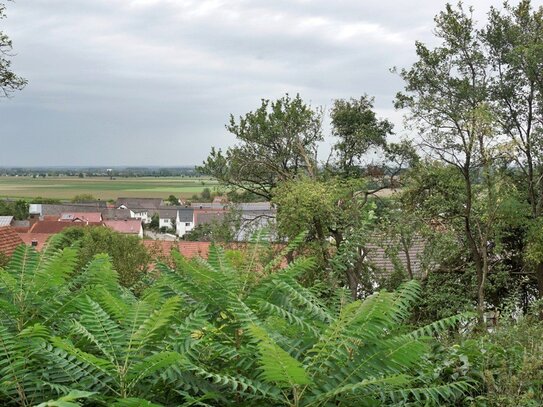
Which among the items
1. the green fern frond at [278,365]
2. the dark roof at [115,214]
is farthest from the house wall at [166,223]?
the green fern frond at [278,365]

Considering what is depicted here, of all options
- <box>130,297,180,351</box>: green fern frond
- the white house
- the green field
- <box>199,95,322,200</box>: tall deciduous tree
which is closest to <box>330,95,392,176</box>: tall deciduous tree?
<box>199,95,322,200</box>: tall deciduous tree

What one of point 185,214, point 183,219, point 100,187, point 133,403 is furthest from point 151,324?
point 100,187

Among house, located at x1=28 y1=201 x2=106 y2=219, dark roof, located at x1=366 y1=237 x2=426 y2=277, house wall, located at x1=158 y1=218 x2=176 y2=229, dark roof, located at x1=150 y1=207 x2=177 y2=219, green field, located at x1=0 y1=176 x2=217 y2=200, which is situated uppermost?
green field, located at x1=0 y1=176 x2=217 y2=200

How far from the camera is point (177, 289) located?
2.19 m

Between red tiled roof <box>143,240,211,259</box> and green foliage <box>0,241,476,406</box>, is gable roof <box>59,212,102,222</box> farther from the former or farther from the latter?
green foliage <box>0,241,476,406</box>

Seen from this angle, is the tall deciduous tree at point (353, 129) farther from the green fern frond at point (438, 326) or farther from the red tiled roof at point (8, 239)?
the green fern frond at point (438, 326)

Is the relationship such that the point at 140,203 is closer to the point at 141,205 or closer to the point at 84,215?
the point at 141,205

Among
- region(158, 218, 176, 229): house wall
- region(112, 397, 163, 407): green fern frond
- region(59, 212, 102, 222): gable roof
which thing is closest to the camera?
region(112, 397, 163, 407): green fern frond

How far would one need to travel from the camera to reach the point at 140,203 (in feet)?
263

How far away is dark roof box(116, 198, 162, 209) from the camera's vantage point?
258 ft

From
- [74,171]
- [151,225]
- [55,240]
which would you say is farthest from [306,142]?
[74,171]

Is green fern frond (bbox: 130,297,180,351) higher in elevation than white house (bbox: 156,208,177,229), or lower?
higher

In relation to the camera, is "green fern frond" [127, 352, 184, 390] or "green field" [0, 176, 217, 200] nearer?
"green fern frond" [127, 352, 184, 390]

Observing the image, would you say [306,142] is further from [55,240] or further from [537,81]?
[55,240]
